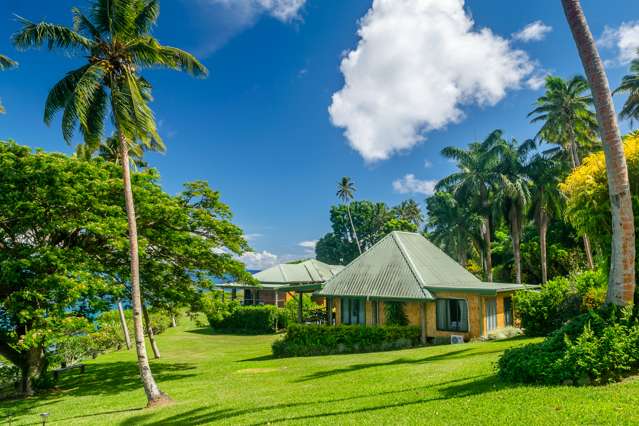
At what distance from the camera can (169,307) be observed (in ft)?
68.1

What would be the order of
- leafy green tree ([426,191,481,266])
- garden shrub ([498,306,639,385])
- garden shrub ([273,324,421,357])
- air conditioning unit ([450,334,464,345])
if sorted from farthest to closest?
1. leafy green tree ([426,191,481,266])
2. garden shrub ([273,324,421,357])
3. air conditioning unit ([450,334,464,345])
4. garden shrub ([498,306,639,385])

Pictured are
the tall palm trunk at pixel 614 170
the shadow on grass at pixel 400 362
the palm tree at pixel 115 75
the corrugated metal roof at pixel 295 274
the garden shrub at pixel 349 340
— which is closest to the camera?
the tall palm trunk at pixel 614 170

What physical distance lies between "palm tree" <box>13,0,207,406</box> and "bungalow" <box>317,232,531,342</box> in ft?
46.3

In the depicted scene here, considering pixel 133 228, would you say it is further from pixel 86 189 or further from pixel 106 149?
pixel 106 149

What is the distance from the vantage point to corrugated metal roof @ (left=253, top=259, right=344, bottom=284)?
4419cm

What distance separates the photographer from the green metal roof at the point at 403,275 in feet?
77.2

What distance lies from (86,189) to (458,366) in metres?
15.6

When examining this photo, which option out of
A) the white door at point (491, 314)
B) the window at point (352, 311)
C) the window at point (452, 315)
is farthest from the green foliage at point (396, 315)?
the white door at point (491, 314)

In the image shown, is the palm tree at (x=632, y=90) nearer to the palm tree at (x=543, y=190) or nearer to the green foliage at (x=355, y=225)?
the palm tree at (x=543, y=190)

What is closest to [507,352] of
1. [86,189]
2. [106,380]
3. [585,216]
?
[585,216]

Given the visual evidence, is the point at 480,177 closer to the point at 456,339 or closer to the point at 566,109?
the point at 566,109

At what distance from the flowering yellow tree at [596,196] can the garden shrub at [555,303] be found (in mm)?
7067

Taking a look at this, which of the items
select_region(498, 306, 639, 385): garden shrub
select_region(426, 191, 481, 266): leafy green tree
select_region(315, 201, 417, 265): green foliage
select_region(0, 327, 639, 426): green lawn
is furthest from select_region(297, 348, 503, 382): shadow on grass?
select_region(315, 201, 417, 265): green foliage

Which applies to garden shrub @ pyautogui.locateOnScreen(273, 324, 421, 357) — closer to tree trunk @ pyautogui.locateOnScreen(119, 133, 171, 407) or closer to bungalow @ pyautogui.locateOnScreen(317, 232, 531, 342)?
bungalow @ pyautogui.locateOnScreen(317, 232, 531, 342)
